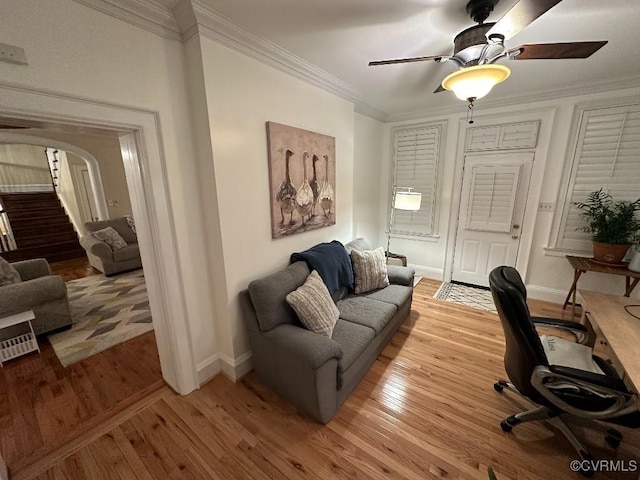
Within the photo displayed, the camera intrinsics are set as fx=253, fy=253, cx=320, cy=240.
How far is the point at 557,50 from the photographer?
149cm

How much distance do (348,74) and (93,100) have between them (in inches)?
78.9

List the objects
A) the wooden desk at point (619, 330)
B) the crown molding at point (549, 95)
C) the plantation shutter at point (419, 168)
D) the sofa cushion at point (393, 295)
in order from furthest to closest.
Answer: the plantation shutter at point (419, 168) < the crown molding at point (549, 95) < the sofa cushion at point (393, 295) < the wooden desk at point (619, 330)

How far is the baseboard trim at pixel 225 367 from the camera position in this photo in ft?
6.60

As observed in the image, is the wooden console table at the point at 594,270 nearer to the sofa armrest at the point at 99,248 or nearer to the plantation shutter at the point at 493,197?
the plantation shutter at the point at 493,197

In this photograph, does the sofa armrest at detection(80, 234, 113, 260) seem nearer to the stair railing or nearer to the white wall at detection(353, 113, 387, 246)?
the stair railing

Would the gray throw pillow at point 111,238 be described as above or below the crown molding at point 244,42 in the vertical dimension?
below

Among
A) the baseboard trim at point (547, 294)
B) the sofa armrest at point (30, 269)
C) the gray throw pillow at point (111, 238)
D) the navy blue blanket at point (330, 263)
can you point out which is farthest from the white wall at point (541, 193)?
the sofa armrest at point (30, 269)

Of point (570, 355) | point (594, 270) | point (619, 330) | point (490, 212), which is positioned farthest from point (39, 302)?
point (594, 270)

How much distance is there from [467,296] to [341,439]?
8.85ft

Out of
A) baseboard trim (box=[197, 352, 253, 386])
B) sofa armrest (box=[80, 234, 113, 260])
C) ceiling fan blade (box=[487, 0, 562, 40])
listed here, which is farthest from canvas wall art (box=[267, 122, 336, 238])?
sofa armrest (box=[80, 234, 113, 260])

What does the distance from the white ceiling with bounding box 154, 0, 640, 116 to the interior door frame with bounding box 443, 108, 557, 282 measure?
19.2 inches

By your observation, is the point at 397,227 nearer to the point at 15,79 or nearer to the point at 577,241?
the point at 577,241

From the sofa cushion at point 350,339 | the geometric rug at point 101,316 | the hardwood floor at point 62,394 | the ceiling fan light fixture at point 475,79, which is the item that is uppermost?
the ceiling fan light fixture at point 475,79

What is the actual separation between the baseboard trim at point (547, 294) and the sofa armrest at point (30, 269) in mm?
6244
